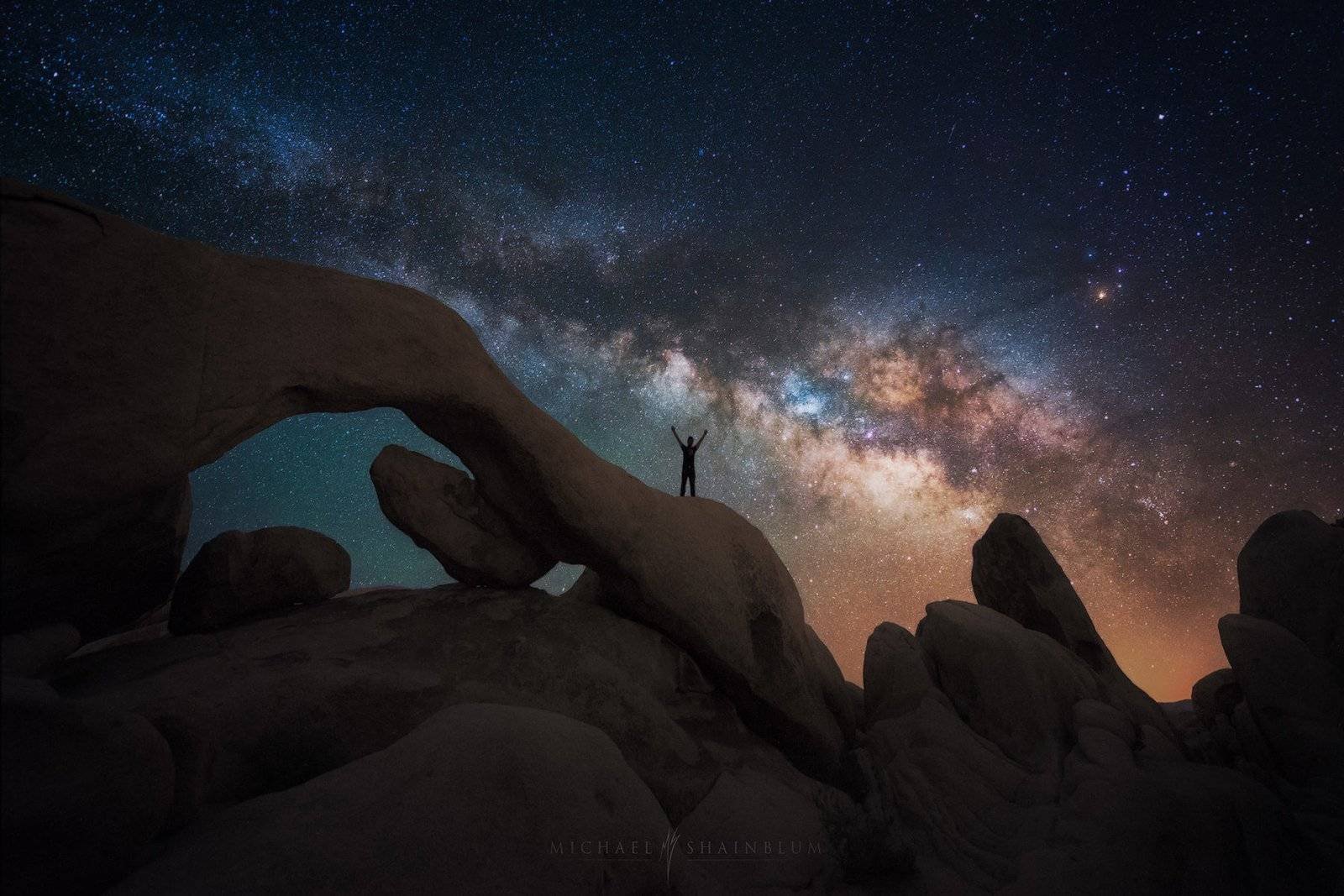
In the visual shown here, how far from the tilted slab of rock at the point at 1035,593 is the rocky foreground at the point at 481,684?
607 mm

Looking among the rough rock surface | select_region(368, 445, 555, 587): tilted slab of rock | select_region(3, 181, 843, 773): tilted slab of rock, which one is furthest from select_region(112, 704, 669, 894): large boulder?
select_region(368, 445, 555, 587): tilted slab of rock

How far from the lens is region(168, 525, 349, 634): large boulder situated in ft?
22.0

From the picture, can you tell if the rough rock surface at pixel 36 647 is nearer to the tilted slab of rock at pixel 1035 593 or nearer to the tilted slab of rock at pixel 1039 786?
the tilted slab of rock at pixel 1039 786

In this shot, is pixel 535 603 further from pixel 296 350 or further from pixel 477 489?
pixel 296 350

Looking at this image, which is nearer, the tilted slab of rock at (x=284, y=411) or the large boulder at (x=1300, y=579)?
the tilted slab of rock at (x=284, y=411)

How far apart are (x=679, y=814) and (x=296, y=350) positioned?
21.7ft

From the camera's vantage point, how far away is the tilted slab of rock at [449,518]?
7898mm

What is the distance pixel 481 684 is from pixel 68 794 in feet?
12.1

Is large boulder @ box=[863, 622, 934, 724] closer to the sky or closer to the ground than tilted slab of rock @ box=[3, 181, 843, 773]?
closer to the ground

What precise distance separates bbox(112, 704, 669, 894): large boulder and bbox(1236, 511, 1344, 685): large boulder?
39.4ft

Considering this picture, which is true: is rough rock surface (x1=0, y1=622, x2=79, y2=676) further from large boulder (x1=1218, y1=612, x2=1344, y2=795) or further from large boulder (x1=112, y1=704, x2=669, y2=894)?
large boulder (x1=1218, y1=612, x2=1344, y2=795)

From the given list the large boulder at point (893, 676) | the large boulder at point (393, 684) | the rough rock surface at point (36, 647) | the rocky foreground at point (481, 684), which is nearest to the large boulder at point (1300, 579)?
the rocky foreground at point (481, 684)

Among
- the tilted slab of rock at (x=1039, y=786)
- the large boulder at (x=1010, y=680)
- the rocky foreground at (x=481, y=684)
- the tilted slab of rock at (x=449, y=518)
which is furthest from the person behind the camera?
the large boulder at (x=1010, y=680)

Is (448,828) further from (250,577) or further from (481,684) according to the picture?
(250,577)
